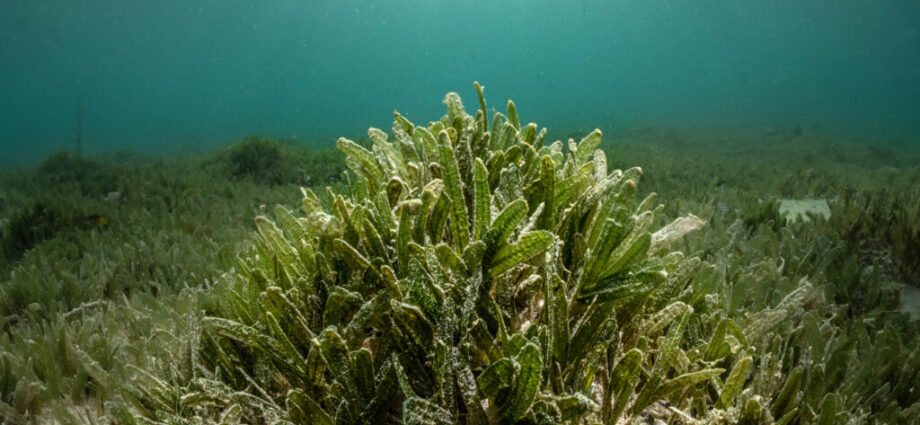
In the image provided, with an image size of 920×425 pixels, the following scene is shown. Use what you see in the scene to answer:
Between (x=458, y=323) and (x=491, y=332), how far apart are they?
0.64 feet

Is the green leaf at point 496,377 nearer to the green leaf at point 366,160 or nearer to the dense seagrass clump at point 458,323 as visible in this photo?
the dense seagrass clump at point 458,323

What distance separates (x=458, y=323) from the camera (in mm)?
1244

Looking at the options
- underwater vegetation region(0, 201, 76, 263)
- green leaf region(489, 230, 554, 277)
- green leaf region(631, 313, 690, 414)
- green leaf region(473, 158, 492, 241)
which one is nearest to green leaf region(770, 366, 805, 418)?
green leaf region(631, 313, 690, 414)

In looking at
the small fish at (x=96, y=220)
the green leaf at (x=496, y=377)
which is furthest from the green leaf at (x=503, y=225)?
the small fish at (x=96, y=220)

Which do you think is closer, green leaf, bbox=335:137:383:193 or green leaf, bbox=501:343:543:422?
green leaf, bbox=501:343:543:422

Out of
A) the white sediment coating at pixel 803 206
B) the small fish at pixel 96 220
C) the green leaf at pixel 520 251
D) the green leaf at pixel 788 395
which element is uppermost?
the green leaf at pixel 520 251

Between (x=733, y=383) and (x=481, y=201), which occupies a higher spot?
(x=481, y=201)

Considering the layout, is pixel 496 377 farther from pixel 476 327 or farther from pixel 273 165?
pixel 273 165

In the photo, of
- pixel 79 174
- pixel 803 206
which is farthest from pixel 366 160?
pixel 79 174

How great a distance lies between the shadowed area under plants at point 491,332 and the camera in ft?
4.07

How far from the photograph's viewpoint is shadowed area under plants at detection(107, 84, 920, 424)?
1239 millimetres

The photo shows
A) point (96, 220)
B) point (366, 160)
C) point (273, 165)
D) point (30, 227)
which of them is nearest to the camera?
point (366, 160)

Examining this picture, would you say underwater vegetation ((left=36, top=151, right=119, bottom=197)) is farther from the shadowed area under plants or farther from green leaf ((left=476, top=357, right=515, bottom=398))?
green leaf ((left=476, top=357, right=515, bottom=398))

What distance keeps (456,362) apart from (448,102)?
4.82ft
